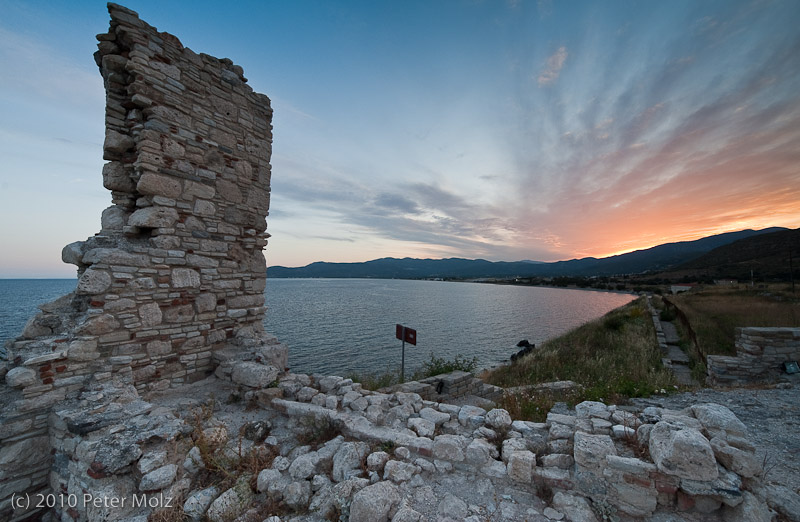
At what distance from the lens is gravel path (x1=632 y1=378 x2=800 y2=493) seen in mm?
3788

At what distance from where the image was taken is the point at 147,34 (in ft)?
18.1

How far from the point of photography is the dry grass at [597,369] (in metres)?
6.75

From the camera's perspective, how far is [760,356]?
28.4 ft

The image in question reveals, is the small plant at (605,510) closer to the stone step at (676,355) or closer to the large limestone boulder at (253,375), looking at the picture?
the large limestone boulder at (253,375)

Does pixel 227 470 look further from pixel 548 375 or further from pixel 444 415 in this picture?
pixel 548 375

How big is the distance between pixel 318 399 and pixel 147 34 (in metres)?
7.11

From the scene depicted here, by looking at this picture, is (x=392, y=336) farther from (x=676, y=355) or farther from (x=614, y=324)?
(x=676, y=355)

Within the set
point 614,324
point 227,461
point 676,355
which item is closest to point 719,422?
point 227,461

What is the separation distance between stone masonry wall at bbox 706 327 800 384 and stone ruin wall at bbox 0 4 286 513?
1236cm

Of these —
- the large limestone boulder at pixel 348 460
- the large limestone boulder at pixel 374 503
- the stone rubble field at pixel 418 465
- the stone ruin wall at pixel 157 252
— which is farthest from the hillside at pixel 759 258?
the stone ruin wall at pixel 157 252

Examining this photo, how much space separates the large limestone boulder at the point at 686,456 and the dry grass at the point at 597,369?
8.23 feet

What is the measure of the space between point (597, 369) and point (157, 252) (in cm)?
1348

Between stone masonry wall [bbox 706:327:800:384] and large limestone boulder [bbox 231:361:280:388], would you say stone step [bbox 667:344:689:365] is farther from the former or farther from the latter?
large limestone boulder [bbox 231:361:280:388]

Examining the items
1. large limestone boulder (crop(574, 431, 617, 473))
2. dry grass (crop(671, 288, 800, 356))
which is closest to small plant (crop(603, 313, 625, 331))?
dry grass (crop(671, 288, 800, 356))
